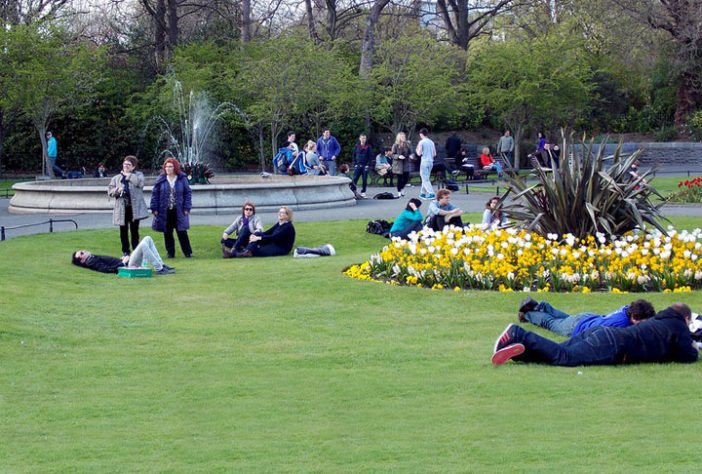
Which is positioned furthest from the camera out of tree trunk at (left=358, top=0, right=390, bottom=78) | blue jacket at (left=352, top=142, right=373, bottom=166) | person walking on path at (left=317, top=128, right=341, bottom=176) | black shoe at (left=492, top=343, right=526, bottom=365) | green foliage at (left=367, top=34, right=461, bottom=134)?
tree trunk at (left=358, top=0, right=390, bottom=78)

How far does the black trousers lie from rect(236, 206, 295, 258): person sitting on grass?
32.4 inches

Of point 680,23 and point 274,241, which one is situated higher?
point 680,23

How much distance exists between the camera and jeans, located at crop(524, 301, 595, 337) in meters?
9.39

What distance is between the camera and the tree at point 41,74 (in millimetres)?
31016

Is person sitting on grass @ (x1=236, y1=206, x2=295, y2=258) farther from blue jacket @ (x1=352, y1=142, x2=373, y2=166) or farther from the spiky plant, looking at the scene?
blue jacket @ (x1=352, y1=142, x2=373, y2=166)

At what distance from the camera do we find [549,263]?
12219mm

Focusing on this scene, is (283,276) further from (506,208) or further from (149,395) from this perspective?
(149,395)

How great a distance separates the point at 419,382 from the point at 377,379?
1.09ft

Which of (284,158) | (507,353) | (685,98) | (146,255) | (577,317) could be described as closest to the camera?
(507,353)

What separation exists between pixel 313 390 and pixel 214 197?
1461 centimetres

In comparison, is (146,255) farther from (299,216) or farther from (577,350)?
(577,350)

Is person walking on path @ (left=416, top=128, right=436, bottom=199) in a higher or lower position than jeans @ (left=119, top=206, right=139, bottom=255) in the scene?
higher

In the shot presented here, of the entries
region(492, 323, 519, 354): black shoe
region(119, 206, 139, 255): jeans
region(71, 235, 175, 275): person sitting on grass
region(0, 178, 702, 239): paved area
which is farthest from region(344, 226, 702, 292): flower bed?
region(0, 178, 702, 239): paved area

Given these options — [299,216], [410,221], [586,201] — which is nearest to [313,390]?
[586,201]
